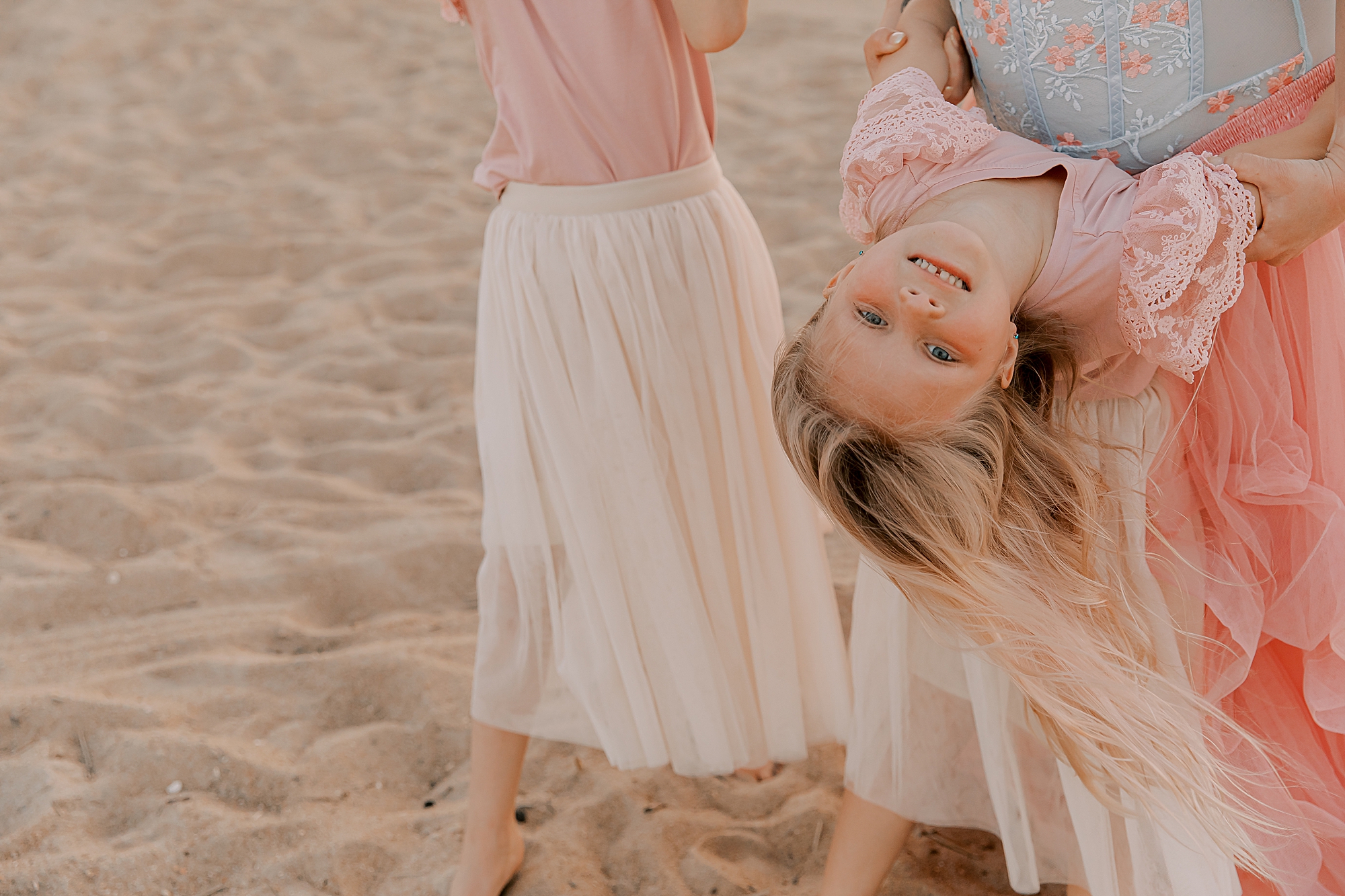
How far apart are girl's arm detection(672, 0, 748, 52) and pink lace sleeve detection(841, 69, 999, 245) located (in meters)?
0.25

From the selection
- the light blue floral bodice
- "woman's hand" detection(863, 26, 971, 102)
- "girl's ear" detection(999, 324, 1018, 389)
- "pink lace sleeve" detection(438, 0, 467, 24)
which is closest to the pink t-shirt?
"pink lace sleeve" detection(438, 0, 467, 24)

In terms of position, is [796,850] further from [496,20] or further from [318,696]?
[496,20]

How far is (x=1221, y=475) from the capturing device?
1.31 metres

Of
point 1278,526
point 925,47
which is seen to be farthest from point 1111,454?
point 925,47

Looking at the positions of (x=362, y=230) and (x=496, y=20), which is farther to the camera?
(x=362, y=230)

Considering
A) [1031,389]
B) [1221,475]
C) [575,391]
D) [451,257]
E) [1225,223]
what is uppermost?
[1225,223]

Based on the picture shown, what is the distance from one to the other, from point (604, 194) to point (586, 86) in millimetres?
161

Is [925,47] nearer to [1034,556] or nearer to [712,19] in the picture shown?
[712,19]

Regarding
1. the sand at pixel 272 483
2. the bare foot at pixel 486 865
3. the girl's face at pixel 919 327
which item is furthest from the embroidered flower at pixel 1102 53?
the bare foot at pixel 486 865

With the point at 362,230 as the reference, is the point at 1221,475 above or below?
above

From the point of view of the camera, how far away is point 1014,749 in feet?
5.19

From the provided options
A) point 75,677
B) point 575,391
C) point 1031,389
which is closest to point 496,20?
point 575,391

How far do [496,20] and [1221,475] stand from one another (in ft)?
3.87

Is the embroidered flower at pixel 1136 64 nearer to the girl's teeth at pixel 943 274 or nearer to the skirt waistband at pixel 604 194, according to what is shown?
the girl's teeth at pixel 943 274
